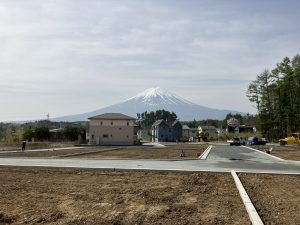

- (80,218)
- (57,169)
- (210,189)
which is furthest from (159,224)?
(57,169)

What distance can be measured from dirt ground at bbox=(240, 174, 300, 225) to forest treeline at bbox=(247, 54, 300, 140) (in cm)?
6885

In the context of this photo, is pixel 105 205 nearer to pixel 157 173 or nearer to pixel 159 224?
pixel 159 224

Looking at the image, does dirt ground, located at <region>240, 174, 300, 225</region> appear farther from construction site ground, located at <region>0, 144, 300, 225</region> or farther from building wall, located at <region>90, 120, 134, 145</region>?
building wall, located at <region>90, 120, 134, 145</region>

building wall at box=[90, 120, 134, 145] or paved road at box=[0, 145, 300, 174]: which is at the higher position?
building wall at box=[90, 120, 134, 145]

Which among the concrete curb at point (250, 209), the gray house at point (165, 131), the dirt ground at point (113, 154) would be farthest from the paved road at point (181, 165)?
the gray house at point (165, 131)

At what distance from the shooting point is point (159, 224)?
8367mm

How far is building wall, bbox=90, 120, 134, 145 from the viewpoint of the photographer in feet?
278

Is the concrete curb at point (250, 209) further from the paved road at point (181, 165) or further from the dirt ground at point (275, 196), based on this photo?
the paved road at point (181, 165)

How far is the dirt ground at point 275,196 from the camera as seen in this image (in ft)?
29.8

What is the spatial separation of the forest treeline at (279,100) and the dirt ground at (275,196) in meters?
68.8

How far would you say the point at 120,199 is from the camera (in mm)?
11250

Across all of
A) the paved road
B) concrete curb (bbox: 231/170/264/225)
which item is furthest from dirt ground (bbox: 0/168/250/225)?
the paved road

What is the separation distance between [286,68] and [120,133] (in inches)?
1392

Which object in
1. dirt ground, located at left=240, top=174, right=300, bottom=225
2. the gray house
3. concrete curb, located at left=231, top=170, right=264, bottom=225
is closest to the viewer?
concrete curb, located at left=231, top=170, right=264, bottom=225
